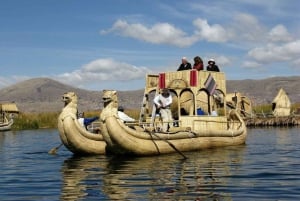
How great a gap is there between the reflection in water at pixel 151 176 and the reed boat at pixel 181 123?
0.44m

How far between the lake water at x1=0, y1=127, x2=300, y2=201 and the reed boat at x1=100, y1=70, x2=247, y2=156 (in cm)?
44

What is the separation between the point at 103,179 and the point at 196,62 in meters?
9.43

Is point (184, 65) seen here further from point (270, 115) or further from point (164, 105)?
point (270, 115)

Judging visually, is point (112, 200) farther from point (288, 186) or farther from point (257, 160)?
point (257, 160)

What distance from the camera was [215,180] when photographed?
12.5m

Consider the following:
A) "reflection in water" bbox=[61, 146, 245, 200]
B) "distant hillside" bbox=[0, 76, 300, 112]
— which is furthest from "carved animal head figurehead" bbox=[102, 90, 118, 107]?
"distant hillside" bbox=[0, 76, 300, 112]

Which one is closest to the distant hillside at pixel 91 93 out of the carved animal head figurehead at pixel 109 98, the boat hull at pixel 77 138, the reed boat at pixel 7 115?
the reed boat at pixel 7 115

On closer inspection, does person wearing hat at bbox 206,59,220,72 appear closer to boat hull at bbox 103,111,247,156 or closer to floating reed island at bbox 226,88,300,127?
boat hull at bbox 103,111,247,156

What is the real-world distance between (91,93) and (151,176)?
16671 cm

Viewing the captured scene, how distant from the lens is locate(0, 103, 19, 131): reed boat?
156 feet

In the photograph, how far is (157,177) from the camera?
13.2 m

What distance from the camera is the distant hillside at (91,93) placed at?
14499cm

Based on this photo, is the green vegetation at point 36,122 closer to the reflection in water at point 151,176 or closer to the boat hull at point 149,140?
the boat hull at point 149,140

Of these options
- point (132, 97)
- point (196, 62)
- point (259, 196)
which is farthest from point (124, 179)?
point (132, 97)
